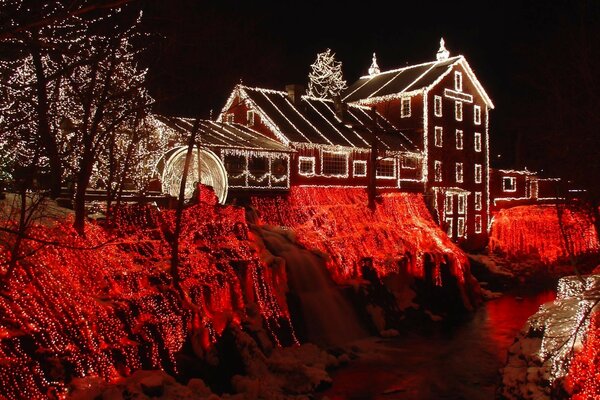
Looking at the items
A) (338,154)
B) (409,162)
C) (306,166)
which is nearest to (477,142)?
(409,162)

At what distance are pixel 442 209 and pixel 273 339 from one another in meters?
22.9

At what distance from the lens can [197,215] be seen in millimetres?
21125

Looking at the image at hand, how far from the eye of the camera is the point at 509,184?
46.0m

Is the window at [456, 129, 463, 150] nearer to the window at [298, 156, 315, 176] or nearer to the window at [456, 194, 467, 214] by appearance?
the window at [456, 194, 467, 214]

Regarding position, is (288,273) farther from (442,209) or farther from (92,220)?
(442,209)

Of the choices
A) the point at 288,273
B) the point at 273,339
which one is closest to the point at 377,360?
the point at 273,339

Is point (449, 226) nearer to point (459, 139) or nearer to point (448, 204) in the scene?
point (448, 204)

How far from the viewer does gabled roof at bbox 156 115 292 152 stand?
2766cm

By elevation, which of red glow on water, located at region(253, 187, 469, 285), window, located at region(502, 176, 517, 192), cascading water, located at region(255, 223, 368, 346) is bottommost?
cascading water, located at region(255, 223, 368, 346)

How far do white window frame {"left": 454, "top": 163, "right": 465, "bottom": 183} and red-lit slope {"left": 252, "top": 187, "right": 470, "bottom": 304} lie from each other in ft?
27.5

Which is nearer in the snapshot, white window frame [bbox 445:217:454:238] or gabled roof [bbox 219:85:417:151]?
gabled roof [bbox 219:85:417:151]

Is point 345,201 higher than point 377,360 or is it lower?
higher

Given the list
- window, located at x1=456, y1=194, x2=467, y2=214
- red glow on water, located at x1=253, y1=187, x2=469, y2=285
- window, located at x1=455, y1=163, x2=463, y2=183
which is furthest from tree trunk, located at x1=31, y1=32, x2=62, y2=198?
window, located at x1=455, y1=163, x2=463, y2=183

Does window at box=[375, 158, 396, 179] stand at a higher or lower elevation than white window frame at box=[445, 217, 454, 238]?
higher
